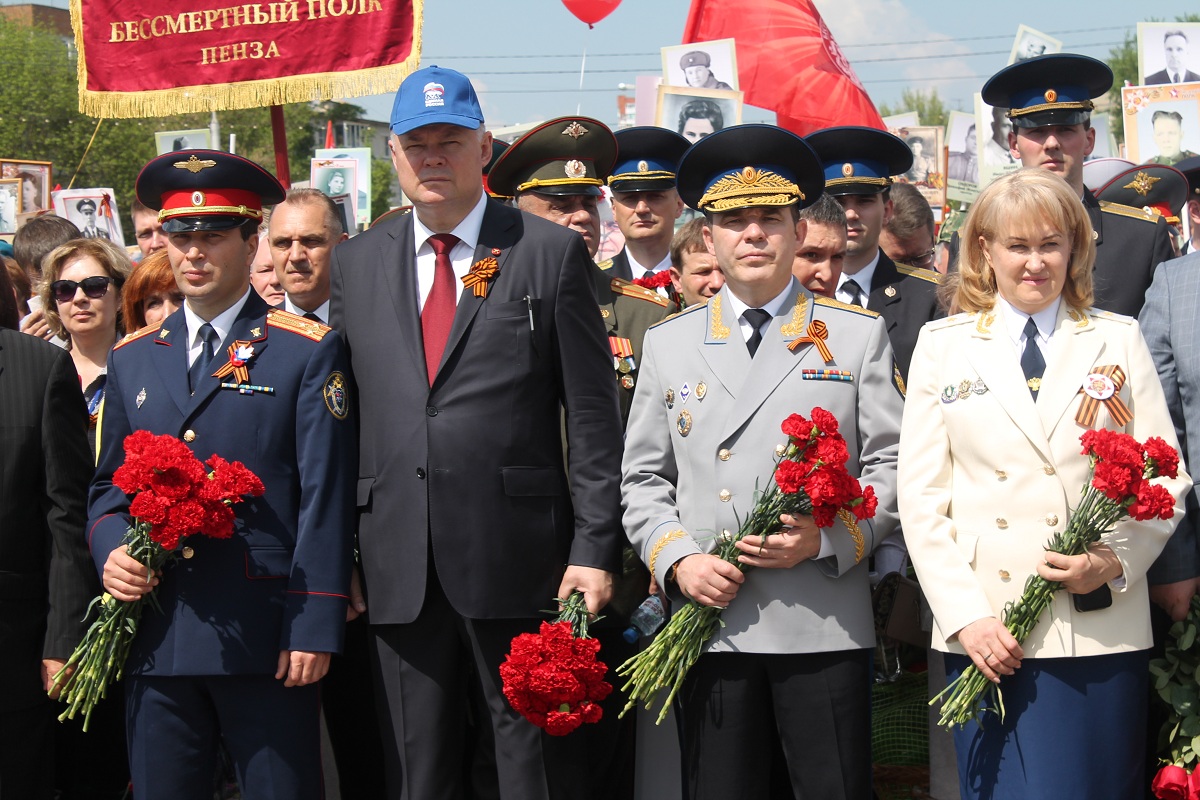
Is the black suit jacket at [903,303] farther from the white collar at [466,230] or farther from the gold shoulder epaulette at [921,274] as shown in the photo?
the white collar at [466,230]

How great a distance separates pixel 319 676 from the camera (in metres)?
3.83

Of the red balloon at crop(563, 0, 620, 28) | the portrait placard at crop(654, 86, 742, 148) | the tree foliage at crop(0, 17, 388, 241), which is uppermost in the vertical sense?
the tree foliage at crop(0, 17, 388, 241)

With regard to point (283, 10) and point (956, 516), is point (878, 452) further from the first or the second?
point (283, 10)

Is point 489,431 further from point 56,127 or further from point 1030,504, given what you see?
point 56,127

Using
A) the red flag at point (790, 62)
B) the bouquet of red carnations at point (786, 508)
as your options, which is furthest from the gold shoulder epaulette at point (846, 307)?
the red flag at point (790, 62)

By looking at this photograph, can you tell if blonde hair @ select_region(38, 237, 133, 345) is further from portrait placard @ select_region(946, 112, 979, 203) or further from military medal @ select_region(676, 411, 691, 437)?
portrait placard @ select_region(946, 112, 979, 203)

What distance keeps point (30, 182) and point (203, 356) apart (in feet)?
27.2

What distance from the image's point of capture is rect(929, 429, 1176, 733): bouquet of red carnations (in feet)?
10.8

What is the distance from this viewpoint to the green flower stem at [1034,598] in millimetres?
3404

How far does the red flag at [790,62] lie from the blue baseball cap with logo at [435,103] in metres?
5.74

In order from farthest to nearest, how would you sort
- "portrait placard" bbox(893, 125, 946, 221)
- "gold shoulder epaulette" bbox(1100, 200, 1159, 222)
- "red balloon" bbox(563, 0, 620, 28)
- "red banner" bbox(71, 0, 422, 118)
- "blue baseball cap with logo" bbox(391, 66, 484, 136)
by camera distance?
"portrait placard" bbox(893, 125, 946, 221), "red balloon" bbox(563, 0, 620, 28), "red banner" bbox(71, 0, 422, 118), "gold shoulder epaulette" bbox(1100, 200, 1159, 222), "blue baseball cap with logo" bbox(391, 66, 484, 136)

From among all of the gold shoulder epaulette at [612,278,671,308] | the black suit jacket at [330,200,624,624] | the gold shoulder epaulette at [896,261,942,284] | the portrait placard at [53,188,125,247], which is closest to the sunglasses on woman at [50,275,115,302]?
the black suit jacket at [330,200,624,624]

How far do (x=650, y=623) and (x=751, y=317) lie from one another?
3.46ft

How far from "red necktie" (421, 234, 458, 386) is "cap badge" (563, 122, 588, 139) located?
1.59m
